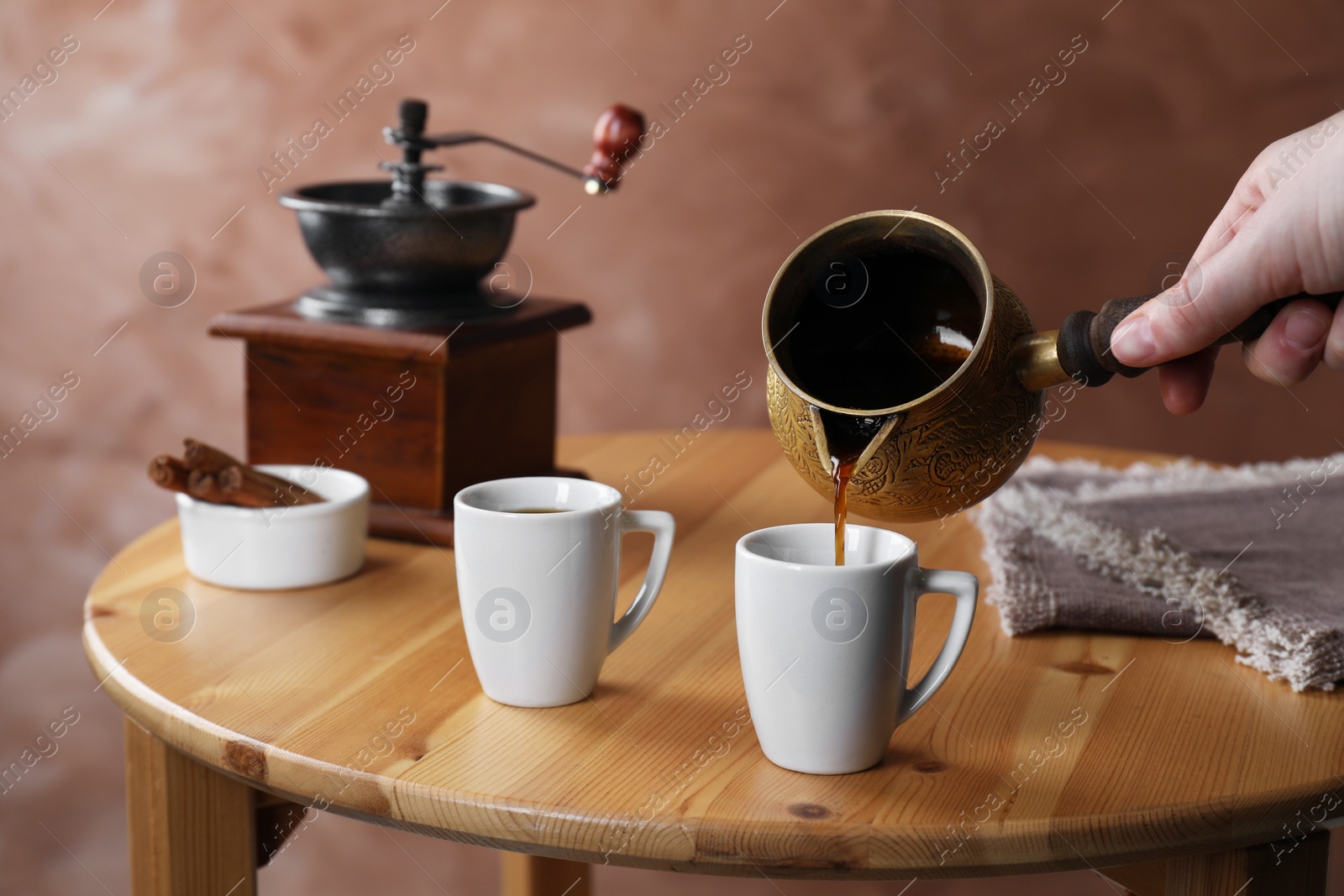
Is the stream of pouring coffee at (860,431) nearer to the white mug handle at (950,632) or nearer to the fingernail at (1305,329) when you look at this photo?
the white mug handle at (950,632)

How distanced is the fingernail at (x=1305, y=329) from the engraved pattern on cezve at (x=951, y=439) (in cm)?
17

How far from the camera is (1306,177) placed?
83 centimetres

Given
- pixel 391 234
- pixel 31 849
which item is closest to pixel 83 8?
pixel 391 234

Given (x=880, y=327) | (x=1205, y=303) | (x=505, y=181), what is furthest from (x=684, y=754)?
(x=505, y=181)

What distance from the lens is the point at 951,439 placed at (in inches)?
32.3

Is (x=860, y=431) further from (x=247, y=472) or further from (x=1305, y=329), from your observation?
(x=247, y=472)

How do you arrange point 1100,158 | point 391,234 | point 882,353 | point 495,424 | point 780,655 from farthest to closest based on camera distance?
point 1100,158 → point 495,424 → point 391,234 → point 882,353 → point 780,655

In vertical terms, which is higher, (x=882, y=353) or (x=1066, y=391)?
(x=882, y=353)

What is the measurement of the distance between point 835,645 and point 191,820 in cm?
52

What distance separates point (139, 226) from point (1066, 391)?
165cm

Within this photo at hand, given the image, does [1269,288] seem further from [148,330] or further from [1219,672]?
[148,330]

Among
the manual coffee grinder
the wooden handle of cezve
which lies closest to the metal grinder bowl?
the manual coffee grinder

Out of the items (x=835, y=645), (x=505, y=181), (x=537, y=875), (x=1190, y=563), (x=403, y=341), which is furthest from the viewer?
(x=505, y=181)

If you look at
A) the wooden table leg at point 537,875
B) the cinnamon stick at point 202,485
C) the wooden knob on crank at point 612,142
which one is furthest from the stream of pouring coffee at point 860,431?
the wooden table leg at point 537,875
